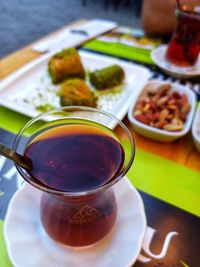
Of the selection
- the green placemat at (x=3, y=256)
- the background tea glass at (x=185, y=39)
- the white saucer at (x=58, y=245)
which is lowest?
the green placemat at (x=3, y=256)

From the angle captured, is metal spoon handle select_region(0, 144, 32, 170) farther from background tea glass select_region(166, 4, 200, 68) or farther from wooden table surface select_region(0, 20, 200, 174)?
background tea glass select_region(166, 4, 200, 68)

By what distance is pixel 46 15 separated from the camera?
345cm

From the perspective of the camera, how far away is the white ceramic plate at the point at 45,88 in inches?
33.0

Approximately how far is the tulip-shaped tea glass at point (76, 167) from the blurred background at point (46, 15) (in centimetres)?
238

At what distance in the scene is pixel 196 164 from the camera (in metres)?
0.70

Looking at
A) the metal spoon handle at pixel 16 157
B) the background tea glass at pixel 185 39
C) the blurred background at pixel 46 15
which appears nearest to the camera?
the metal spoon handle at pixel 16 157

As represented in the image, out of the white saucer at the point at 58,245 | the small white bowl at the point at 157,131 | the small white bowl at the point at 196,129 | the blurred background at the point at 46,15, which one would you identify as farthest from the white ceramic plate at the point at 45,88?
the blurred background at the point at 46,15

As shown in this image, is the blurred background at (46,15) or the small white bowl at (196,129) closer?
the small white bowl at (196,129)

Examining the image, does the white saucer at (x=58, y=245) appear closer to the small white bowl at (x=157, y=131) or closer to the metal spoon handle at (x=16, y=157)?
the metal spoon handle at (x=16, y=157)

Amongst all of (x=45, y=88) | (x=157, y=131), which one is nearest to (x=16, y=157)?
(x=157, y=131)

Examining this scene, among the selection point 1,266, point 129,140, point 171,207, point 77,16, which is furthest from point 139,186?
point 77,16

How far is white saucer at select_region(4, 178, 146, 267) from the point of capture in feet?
1.51

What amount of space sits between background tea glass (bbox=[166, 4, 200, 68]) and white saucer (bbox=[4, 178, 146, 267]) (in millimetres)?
683

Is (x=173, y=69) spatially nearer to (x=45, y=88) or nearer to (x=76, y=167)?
(x=45, y=88)
